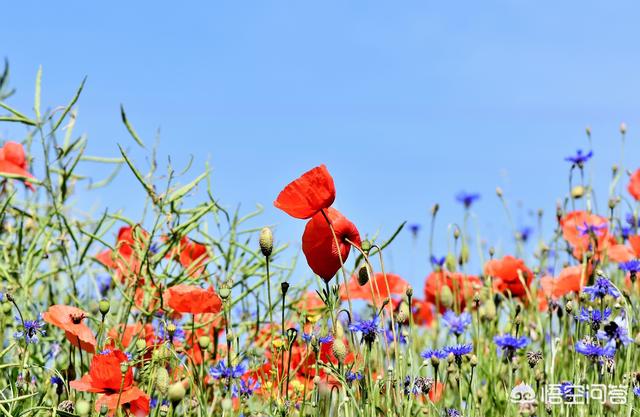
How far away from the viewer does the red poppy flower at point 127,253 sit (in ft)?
7.06

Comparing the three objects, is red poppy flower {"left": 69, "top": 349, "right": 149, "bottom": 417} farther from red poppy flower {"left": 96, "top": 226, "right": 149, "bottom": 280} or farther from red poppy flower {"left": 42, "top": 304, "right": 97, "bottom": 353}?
red poppy flower {"left": 96, "top": 226, "right": 149, "bottom": 280}

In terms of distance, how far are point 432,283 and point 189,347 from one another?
0.94m


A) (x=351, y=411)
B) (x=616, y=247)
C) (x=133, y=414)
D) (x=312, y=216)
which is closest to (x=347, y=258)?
(x=312, y=216)

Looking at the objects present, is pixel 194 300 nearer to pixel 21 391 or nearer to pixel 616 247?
pixel 21 391

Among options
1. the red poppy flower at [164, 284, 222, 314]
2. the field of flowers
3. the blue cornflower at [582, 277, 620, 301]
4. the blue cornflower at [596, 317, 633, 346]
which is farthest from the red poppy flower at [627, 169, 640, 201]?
the red poppy flower at [164, 284, 222, 314]

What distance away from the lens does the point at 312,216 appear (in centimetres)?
154

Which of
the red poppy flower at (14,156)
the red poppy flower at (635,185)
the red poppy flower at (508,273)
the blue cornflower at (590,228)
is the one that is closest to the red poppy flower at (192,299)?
the red poppy flower at (14,156)

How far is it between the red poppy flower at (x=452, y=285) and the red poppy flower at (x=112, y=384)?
114 cm

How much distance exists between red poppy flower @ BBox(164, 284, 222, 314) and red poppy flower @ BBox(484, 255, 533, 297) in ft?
3.38

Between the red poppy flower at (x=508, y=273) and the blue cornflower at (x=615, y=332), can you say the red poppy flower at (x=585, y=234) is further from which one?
the blue cornflower at (x=615, y=332)

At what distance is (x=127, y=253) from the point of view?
2514 millimetres

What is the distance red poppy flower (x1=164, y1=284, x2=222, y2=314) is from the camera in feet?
5.65

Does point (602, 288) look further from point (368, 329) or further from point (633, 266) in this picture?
point (368, 329)

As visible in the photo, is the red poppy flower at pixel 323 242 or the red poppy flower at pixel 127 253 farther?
the red poppy flower at pixel 127 253
